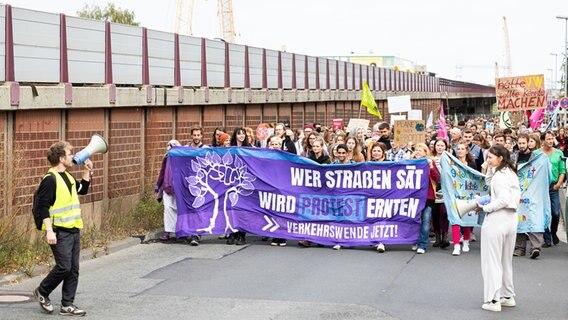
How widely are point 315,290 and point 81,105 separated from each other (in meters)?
6.70

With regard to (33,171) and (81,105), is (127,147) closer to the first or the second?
(81,105)

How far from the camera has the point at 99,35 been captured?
18.1 m

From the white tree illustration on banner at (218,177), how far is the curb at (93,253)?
97cm

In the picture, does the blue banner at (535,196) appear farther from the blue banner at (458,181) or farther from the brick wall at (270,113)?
the brick wall at (270,113)

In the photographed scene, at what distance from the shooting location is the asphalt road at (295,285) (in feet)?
32.5

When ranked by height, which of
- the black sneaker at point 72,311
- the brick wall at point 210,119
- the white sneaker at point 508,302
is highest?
the brick wall at point 210,119

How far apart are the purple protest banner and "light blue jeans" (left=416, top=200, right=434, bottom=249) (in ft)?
0.25

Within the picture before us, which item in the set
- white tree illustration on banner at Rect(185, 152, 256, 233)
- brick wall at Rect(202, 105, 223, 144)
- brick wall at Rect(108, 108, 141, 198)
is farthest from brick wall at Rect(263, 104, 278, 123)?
white tree illustration on banner at Rect(185, 152, 256, 233)

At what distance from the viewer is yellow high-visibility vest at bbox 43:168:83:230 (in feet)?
31.6

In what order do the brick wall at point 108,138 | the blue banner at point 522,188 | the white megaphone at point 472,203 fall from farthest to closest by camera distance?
the blue banner at point 522,188 < the brick wall at point 108,138 < the white megaphone at point 472,203

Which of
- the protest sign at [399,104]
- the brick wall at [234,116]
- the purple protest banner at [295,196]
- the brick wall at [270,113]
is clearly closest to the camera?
the purple protest banner at [295,196]

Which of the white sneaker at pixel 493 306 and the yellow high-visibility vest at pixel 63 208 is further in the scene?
the white sneaker at pixel 493 306

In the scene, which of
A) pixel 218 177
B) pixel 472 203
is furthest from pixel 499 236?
pixel 218 177

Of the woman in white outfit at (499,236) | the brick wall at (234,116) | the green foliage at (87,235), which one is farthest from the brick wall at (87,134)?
the brick wall at (234,116)
